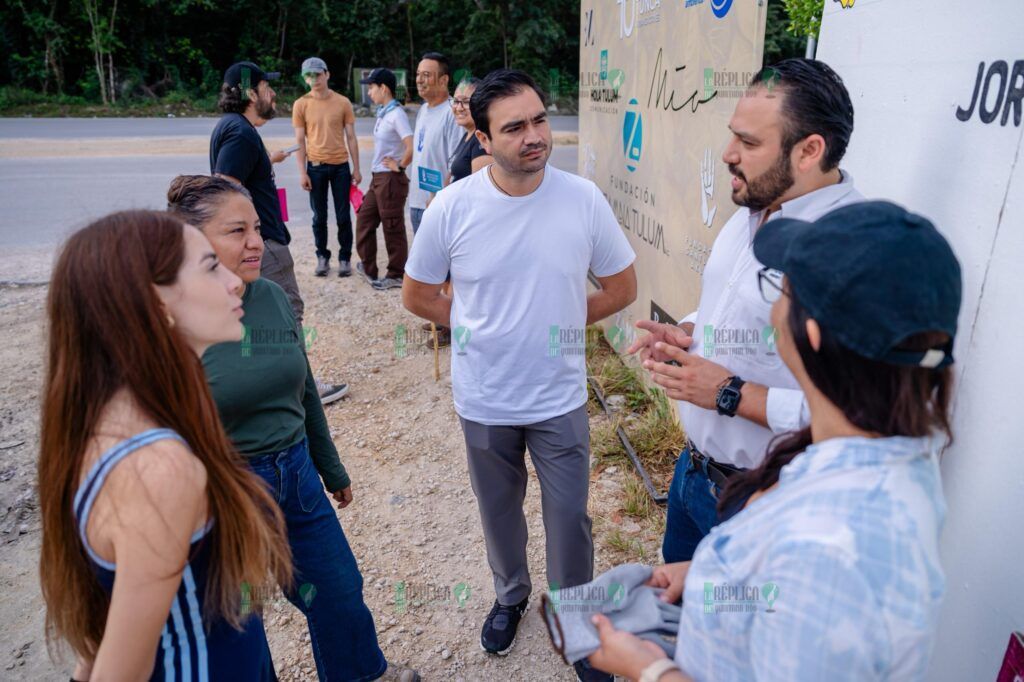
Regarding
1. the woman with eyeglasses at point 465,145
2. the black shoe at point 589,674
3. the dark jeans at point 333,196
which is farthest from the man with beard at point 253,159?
A: the black shoe at point 589,674

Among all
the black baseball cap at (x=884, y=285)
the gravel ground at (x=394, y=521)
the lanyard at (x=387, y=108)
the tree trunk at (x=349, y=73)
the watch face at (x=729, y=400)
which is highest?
the tree trunk at (x=349, y=73)

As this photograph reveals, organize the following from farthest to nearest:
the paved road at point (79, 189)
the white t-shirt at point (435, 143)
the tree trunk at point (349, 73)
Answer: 1. the tree trunk at point (349, 73)
2. the paved road at point (79, 189)
3. the white t-shirt at point (435, 143)

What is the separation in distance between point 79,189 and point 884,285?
11.3 meters

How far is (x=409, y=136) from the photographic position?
21.2 feet

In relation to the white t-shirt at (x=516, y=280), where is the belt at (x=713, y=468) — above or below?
below

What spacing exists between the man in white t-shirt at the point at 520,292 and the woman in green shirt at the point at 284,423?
55cm

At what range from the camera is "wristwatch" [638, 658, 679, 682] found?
4.01 feet

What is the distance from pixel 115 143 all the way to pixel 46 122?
5085 mm

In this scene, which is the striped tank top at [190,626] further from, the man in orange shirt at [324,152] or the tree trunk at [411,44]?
the tree trunk at [411,44]

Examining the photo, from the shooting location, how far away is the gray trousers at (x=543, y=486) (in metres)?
2.58

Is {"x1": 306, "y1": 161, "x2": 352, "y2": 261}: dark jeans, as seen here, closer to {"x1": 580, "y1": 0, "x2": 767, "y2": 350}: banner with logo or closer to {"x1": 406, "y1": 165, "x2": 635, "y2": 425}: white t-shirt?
{"x1": 580, "y1": 0, "x2": 767, "y2": 350}: banner with logo

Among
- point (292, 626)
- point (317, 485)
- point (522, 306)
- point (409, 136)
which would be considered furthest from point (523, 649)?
point (409, 136)

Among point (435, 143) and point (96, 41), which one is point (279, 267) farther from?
point (96, 41)

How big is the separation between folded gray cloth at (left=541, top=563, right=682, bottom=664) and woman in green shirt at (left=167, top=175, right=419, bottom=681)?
43.0 inches
